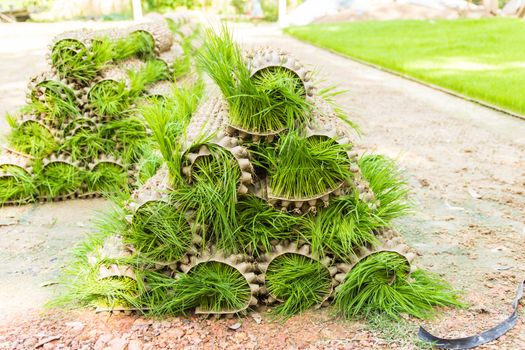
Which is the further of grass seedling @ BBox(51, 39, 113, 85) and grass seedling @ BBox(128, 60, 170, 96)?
grass seedling @ BBox(128, 60, 170, 96)

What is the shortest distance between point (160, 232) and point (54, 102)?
2.13 metres

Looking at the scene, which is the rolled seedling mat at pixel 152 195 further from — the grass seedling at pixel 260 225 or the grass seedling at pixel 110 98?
the grass seedling at pixel 110 98

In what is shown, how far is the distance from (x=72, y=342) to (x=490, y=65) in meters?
8.00

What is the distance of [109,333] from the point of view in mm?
2459

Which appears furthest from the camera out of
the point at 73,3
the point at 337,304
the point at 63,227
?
the point at 73,3

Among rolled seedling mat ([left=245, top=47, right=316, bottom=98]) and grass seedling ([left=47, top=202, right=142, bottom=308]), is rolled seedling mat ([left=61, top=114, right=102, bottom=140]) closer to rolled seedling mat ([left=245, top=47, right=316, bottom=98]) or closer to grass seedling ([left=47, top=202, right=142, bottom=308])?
grass seedling ([left=47, top=202, right=142, bottom=308])

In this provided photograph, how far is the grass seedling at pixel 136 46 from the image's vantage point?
483cm

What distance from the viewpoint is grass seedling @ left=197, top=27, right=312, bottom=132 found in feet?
8.54

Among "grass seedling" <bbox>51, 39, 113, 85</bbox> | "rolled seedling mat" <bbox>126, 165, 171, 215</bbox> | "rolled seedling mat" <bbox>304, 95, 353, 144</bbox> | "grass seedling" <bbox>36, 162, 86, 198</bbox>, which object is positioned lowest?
"grass seedling" <bbox>36, 162, 86, 198</bbox>

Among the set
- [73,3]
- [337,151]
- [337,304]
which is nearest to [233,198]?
[337,151]

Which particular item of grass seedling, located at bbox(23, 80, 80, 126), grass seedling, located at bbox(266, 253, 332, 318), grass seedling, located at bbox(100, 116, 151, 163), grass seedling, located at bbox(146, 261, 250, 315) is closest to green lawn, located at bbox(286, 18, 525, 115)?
grass seedling, located at bbox(100, 116, 151, 163)

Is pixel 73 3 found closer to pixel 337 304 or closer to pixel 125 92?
pixel 125 92

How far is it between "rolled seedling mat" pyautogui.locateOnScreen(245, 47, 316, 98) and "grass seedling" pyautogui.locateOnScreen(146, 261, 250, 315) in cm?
93

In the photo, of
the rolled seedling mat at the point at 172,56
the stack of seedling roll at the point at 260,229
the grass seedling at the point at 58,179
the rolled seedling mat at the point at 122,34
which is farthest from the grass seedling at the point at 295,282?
the rolled seedling mat at the point at 172,56
